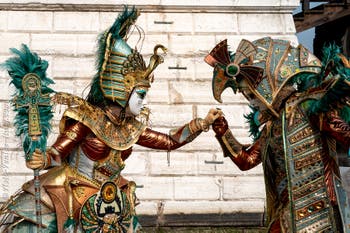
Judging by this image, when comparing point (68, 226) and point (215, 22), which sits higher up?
point (215, 22)

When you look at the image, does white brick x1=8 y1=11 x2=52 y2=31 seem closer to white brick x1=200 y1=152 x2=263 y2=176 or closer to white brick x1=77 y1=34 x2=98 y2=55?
white brick x1=77 y1=34 x2=98 y2=55

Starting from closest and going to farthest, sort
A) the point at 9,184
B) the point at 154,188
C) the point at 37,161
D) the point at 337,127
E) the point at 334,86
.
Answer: the point at 334,86 < the point at 337,127 < the point at 37,161 < the point at 9,184 < the point at 154,188

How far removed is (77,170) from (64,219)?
0.42 m

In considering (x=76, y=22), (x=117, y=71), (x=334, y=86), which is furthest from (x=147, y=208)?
(x=334, y=86)

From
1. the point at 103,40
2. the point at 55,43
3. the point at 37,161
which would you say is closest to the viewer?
the point at 37,161

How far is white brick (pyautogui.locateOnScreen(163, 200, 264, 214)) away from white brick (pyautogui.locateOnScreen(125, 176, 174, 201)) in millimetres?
112

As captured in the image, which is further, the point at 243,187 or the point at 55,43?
the point at 55,43

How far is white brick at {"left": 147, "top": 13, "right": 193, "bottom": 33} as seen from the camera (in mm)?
8414

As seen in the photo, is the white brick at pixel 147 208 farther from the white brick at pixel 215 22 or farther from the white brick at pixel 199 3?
the white brick at pixel 199 3

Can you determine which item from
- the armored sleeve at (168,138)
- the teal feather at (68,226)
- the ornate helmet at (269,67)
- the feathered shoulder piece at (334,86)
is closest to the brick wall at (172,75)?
the armored sleeve at (168,138)

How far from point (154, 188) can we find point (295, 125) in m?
2.91

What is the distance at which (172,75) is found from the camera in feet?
27.2

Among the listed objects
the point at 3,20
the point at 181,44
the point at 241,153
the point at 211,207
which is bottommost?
the point at 211,207

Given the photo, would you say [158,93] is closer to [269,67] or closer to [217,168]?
[217,168]
